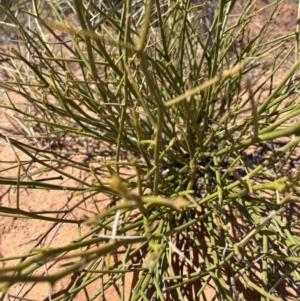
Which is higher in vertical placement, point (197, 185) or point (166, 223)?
point (197, 185)

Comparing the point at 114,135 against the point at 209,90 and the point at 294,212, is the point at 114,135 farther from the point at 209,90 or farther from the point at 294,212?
the point at 294,212

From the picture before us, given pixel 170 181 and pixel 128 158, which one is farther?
pixel 128 158

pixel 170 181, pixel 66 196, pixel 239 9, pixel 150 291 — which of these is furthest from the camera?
pixel 239 9

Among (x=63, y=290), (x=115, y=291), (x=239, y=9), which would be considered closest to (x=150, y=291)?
(x=115, y=291)

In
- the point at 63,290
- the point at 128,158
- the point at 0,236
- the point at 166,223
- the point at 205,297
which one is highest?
the point at 128,158

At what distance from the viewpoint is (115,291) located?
1.26 metres

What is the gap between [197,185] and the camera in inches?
56.8

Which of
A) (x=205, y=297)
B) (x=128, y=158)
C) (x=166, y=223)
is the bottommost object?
(x=205, y=297)

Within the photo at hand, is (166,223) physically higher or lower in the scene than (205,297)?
higher

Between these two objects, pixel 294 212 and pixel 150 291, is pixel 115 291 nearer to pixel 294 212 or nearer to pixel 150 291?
pixel 150 291

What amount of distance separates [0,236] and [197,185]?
2.30 feet

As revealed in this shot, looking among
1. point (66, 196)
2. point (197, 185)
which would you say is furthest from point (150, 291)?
point (66, 196)

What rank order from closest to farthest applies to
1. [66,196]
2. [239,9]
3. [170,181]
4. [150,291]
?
1. [150,291]
2. [170,181]
3. [66,196]
4. [239,9]

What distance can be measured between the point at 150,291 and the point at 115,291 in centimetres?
12
